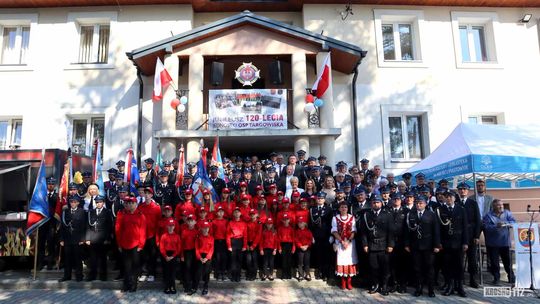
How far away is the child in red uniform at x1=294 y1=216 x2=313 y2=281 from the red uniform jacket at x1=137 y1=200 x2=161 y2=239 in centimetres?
274

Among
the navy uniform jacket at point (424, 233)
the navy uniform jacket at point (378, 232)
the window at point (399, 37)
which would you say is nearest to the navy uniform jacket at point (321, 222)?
the navy uniform jacket at point (378, 232)

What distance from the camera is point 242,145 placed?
41.7 feet

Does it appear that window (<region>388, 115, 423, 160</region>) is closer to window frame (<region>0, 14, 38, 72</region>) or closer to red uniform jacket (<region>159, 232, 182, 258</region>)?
red uniform jacket (<region>159, 232, 182, 258</region>)

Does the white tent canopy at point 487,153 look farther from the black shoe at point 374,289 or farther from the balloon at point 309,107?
the balloon at point 309,107

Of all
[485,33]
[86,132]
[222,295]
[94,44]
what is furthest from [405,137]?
[94,44]

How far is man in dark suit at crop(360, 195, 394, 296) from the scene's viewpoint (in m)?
7.10

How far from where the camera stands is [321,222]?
7645 millimetres

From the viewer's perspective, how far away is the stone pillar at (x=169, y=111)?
37.3 ft

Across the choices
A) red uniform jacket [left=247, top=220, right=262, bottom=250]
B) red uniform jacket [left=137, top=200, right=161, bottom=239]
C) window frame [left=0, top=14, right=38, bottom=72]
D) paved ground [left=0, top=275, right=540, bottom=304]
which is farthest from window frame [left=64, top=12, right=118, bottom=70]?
red uniform jacket [left=247, top=220, right=262, bottom=250]

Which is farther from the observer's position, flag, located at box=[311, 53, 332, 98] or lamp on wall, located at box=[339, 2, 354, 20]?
lamp on wall, located at box=[339, 2, 354, 20]

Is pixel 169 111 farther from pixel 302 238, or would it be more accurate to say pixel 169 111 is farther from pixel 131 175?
pixel 302 238

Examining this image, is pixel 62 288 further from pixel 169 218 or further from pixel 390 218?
pixel 390 218

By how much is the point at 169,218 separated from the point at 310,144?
5898 millimetres

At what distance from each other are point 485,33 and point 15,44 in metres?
17.0
